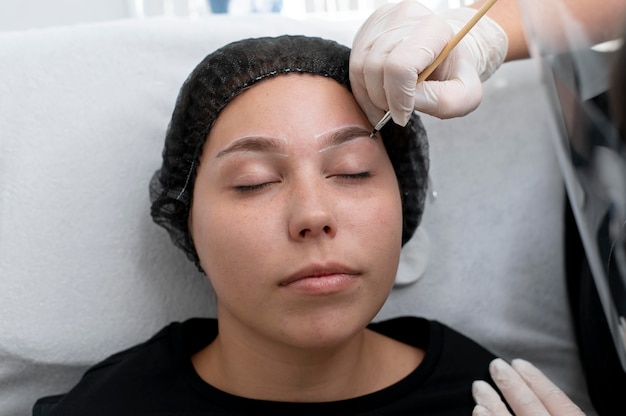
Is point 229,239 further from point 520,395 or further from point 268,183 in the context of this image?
point 520,395

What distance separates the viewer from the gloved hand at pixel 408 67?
1.11 m

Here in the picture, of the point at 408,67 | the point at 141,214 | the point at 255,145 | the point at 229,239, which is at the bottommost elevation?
the point at 141,214

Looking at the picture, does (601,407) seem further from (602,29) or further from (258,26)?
(258,26)

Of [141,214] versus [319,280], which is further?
[141,214]

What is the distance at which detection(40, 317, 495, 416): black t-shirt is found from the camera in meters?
1.22

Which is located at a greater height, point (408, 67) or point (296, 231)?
point (408, 67)

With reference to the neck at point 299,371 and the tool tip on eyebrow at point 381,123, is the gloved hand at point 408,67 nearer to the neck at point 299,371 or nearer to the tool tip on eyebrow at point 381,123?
the tool tip on eyebrow at point 381,123

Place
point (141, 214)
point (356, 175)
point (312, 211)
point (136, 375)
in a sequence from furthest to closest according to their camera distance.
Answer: point (141, 214)
point (136, 375)
point (356, 175)
point (312, 211)

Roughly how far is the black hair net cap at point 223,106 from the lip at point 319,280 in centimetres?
31

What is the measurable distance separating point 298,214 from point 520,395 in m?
0.52

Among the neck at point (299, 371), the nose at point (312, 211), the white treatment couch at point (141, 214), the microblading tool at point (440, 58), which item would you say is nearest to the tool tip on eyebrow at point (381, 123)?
the microblading tool at point (440, 58)

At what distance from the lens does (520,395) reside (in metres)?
1.25

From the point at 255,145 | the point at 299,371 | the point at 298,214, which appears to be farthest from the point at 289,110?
the point at 299,371

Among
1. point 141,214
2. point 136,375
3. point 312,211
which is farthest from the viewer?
point 141,214
